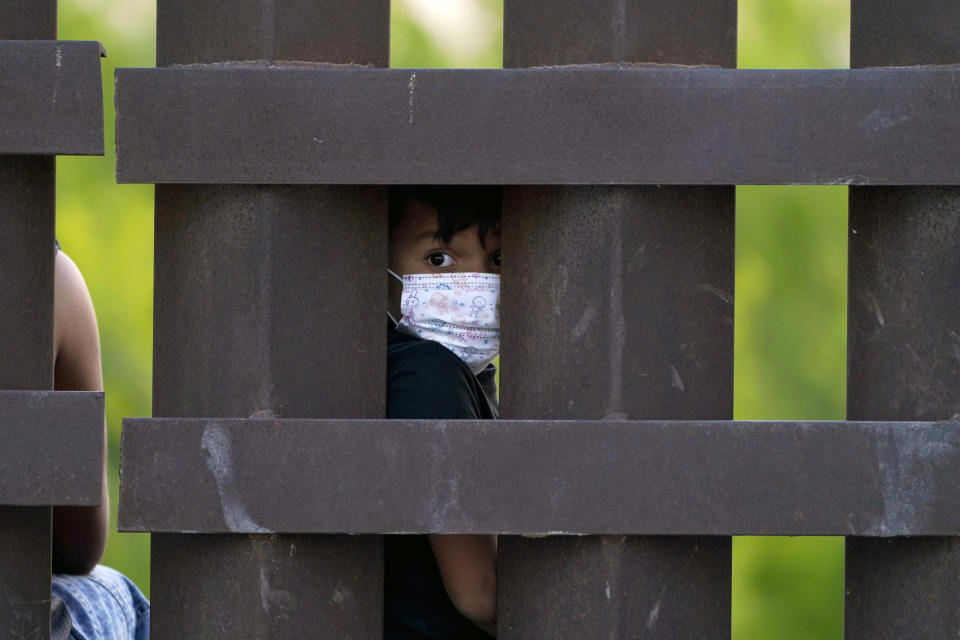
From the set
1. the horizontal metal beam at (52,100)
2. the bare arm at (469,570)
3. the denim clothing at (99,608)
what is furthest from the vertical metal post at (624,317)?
the denim clothing at (99,608)

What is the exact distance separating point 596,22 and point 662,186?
18cm

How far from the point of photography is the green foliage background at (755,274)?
9016mm

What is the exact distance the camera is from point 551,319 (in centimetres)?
127

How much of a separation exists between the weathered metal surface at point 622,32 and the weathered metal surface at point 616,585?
1.65 ft

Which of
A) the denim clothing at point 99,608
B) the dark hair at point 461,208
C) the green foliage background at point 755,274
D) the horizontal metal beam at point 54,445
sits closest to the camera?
the horizontal metal beam at point 54,445

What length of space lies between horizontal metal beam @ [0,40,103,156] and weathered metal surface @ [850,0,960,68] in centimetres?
81

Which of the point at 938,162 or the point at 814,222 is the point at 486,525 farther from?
the point at 814,222

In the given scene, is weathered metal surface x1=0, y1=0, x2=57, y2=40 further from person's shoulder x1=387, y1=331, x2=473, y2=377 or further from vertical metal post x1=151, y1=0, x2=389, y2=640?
person's shoulder x1=387, y1=331, x2=473, y2=377

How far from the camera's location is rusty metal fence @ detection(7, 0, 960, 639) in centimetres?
120

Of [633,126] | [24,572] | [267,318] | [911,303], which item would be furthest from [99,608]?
[911,303]

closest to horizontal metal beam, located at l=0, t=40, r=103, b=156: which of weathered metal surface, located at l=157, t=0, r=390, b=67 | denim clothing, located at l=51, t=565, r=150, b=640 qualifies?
weathered metal surface, located at l=157, t=0, r=390, b=67

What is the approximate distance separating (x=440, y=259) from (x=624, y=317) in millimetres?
383

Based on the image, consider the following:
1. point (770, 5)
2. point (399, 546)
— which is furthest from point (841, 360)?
point (399, 546)

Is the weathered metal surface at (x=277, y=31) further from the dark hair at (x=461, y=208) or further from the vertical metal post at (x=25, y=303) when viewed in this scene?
the dark hair at (x=461, y=208)
